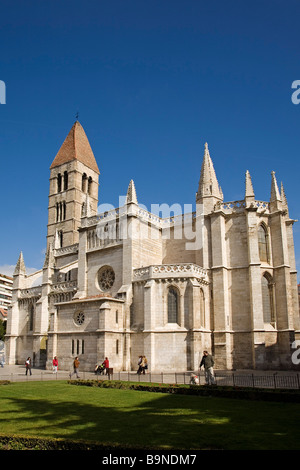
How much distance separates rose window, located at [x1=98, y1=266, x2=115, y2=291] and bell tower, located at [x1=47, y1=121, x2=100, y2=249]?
20998mm

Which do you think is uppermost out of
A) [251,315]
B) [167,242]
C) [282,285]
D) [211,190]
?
[211,190]

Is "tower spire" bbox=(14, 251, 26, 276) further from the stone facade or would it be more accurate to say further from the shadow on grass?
the shadow on grass

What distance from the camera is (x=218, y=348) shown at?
111ft

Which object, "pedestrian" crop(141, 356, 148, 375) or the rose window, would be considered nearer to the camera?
"pedestrian" crop(141, 356, 148, 375)

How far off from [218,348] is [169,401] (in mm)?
18937

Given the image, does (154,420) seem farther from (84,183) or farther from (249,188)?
(84,183)

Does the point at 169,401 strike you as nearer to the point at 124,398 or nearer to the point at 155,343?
the point at 124,398

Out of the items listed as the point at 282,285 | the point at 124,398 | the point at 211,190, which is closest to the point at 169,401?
the point at 124,398

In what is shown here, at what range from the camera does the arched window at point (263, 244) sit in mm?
36219

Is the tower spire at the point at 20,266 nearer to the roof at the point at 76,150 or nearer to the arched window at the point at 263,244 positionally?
the roof at the point at 76,150

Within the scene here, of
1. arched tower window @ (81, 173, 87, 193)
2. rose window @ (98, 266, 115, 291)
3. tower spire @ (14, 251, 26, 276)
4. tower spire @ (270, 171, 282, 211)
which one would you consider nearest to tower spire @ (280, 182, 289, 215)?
tower spire @ (270, 171, 282, 211)

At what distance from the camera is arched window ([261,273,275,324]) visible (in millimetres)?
34822

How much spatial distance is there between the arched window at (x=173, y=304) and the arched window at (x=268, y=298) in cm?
807

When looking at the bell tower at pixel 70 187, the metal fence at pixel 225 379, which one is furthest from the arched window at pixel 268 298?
the bell tower at pixel 70 187
